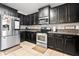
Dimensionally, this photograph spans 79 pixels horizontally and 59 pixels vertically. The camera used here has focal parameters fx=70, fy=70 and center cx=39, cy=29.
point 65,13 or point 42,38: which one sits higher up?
point 65,13

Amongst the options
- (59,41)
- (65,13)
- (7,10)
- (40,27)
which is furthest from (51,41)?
(7,10)

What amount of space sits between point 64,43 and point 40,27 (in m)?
0.79

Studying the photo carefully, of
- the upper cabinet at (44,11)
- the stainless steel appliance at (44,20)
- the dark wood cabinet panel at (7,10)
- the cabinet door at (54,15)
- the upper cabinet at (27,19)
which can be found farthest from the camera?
the cabinet door at (54,15)

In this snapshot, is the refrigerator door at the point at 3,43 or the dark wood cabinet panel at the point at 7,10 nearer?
the dark wood cabinet panel at the point at 7,10

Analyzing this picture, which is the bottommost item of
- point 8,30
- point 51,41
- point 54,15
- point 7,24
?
point 51,41

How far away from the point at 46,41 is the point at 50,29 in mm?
406

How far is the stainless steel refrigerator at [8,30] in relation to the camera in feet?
5.66

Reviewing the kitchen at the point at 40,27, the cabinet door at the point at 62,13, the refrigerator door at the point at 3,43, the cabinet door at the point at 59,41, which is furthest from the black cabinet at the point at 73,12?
the refrigerator door at the point at 3,43

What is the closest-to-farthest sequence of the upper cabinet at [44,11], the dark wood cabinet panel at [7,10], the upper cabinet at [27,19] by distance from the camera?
the dark wood cabinet panel at [7,10], the upper cabinet at [27,19], the upper cabinet at [44,11]

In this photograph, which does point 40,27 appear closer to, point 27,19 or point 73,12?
point 27,19

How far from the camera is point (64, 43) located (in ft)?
5.85

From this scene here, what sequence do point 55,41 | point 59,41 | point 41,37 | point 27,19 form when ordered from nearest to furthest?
point 27,19 → point 59,41 → point 55,41 → point 41,37

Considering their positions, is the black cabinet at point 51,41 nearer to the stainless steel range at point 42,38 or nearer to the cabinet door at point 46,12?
the stainless steel range at point 42,38

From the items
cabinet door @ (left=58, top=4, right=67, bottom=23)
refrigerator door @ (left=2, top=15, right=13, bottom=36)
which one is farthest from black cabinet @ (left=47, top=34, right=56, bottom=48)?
refrigerator door @ (left=2, top=15, right=13, bottom=36)
